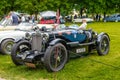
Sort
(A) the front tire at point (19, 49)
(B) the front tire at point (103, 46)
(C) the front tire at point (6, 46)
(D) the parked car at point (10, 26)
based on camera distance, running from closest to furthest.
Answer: (A) the front tire at point (19, 49) → (B) the front tire at point (103, 46) → (C) the front tire at point (6, 46) → (D) the parked car at point (10, 26)

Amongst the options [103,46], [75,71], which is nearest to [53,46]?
[75,71]

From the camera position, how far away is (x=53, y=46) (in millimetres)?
9172

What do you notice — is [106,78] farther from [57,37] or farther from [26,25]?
[26,25]

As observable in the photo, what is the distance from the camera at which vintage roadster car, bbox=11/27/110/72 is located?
363 inches

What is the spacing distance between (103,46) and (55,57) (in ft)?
10.9

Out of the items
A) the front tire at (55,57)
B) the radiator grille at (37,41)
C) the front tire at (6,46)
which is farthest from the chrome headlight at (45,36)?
the front tire at (6,46)

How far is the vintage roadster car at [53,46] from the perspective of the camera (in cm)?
921

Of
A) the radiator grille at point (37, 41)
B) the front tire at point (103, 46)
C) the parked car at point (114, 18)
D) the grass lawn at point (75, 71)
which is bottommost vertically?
the parked car at point (114, 18)

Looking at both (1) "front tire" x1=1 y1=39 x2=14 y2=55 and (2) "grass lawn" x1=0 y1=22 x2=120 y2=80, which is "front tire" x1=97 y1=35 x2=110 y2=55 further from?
(1) "front tire" x1=1 y1=39 x2=14 y2=55

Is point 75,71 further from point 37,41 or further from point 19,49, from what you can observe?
point 19,49

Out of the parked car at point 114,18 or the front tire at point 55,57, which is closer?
the front tire at point 55,57

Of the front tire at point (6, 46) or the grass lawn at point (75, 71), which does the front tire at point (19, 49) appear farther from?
the front tire at point (6, 46)

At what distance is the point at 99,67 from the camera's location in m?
9.66

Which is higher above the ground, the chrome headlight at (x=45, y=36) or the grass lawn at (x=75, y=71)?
the chrome headlight at (x=45, y=36)
